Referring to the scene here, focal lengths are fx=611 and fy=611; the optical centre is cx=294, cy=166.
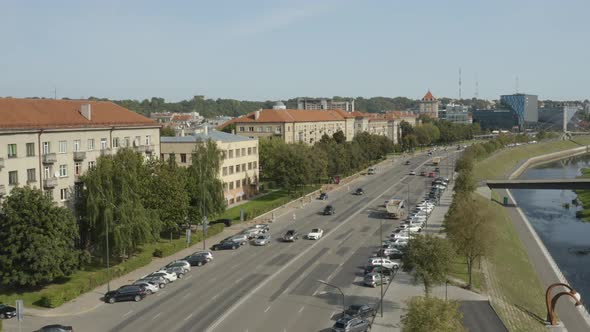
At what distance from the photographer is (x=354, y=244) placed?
59906 millimetres

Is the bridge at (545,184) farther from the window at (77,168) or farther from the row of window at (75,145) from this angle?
the window at (77,168)

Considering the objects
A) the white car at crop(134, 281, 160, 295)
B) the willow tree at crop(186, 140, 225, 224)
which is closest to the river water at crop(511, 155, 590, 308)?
the white car at crop(134, 281, 160, 295)

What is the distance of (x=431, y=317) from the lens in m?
28.0

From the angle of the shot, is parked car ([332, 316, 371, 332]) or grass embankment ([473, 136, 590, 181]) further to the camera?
grass embankment ([473, 136, 590, 181])

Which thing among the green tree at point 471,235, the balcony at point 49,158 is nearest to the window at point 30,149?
the balcony at point 49,158

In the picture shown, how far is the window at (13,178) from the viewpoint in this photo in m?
47.7

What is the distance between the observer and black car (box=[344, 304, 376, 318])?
121 feet

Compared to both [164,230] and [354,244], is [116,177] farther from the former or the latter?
[354,244]

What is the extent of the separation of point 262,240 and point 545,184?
5887cm

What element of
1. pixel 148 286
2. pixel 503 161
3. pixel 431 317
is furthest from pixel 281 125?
A: pixel 431 317

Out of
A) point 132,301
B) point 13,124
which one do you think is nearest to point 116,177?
point 13,124

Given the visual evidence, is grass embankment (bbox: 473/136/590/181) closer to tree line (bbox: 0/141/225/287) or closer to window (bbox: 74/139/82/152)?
tree line (bbox: 0/141/225/287)

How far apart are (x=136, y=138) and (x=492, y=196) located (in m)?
61.3

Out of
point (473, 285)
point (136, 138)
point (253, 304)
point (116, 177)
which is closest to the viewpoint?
point (253, 304)
